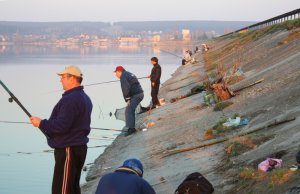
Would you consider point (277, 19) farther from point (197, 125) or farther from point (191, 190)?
point (191, 190)

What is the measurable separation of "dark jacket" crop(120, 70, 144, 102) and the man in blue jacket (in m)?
6.69

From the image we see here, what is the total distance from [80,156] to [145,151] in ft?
16.4

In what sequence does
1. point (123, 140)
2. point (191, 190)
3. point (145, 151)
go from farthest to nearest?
point (123, 140), point (145, 151), point (191, 190)

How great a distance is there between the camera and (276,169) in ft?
23.6

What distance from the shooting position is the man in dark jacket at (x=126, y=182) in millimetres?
5367

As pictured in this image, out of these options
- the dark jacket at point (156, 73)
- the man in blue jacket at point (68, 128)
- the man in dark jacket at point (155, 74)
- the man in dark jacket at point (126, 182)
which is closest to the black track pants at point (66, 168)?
the man in blue jacket at point (68, 128)

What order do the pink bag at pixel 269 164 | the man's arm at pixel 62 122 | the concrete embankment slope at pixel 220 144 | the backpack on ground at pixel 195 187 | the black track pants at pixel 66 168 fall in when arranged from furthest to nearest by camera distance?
the concrete embankment slope at pixel 220 144
the pink bag at pixel 269 164
the black track pants at pixel 66 168
the man's arm at pixel 62 122
the backpack on ground at pixel 195 187

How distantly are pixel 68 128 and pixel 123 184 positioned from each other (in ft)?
4.18

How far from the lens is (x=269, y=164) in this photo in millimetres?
7414

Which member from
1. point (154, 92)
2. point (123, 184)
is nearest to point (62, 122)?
point (123, 184)

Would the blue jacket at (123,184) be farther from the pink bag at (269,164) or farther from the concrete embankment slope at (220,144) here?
the pink bag at (269,164)

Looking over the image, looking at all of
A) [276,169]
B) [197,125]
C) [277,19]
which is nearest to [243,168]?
[276,169]

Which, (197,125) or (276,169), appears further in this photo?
(197,125)

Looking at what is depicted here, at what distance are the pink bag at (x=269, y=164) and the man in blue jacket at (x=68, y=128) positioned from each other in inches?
86.6
